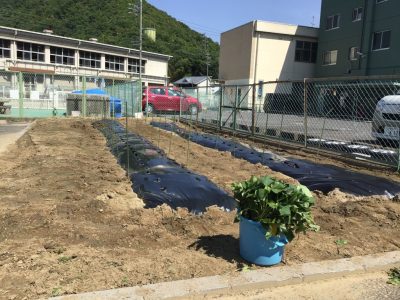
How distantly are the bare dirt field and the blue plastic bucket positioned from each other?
0.43 feet

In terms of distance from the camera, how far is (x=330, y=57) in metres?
34.7

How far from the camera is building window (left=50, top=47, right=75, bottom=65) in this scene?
41.5 meters

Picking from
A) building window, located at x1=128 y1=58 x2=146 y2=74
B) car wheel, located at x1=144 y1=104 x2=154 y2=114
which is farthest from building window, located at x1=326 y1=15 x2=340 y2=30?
building window, located at x1=128 y1=58 x2=146 y2=74

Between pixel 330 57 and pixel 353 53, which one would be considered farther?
pixel 330 57

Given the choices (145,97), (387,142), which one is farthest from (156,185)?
(145,97)

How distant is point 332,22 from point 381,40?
21.2 feet

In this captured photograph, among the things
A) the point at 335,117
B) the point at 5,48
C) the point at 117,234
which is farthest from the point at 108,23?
the point at 117,234

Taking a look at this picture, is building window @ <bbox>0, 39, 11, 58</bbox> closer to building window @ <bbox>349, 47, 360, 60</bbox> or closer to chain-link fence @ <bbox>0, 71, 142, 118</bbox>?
chain-link fence @ <bbox>0, 71, 142, 118</bbox>

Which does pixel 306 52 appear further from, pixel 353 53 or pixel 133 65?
pixel 133 65

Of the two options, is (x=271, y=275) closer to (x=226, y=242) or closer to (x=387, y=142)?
(x=226, y=242)

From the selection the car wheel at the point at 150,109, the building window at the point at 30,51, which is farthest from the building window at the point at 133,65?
the car wheel at the point at 150,109

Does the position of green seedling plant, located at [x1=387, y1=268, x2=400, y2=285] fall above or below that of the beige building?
below

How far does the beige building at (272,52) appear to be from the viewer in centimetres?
3481

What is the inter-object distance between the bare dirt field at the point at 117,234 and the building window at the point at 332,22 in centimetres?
3088
